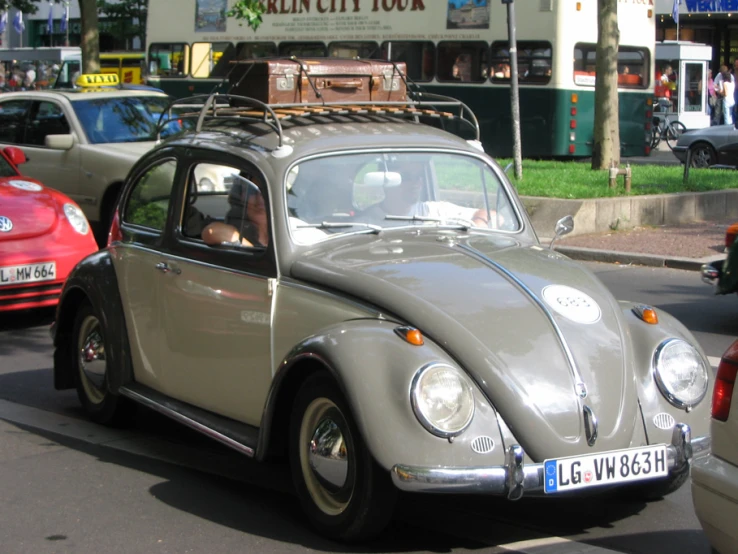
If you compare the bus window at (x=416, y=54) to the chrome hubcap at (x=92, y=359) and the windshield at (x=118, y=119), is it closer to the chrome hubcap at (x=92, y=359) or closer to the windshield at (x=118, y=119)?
the windshield at (x=118, y=119)

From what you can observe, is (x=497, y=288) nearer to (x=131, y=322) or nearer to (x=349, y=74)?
(x=131, y=322)

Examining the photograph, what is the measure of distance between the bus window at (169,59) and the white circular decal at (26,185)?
17.6 metres

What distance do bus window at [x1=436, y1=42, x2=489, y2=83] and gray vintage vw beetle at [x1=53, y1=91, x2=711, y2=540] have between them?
17281 mm

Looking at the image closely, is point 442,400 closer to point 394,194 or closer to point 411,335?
point 411,335

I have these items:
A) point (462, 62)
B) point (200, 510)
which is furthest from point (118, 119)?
point (462, 62)

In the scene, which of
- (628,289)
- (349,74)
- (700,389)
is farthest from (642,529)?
(628,289)

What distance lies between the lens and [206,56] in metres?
27.0

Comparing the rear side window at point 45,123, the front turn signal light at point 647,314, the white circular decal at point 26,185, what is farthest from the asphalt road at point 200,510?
the rear side window at point 45,123

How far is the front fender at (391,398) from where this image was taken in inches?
169

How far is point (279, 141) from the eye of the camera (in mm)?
5539

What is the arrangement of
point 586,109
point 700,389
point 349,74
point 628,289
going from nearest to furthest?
point 700,389, point 349,74, point 628,289, point 586,109

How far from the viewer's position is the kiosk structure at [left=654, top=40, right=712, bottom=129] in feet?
104

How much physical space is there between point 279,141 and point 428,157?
0.79 m

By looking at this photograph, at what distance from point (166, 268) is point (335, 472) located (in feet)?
5.85
